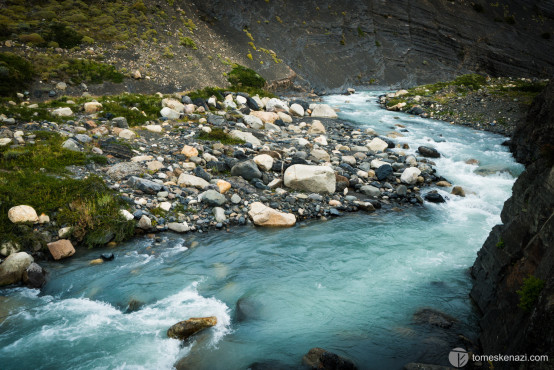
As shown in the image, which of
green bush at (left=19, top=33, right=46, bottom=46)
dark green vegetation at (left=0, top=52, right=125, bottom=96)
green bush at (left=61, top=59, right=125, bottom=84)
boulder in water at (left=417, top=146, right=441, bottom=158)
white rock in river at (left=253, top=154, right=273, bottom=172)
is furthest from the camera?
green bush at (left=19, top=33, right=46, bottom=46)

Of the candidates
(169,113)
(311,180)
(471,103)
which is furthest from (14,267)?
(471,103)

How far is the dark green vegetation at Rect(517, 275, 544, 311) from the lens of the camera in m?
4.82

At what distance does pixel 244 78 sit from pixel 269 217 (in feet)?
71.4

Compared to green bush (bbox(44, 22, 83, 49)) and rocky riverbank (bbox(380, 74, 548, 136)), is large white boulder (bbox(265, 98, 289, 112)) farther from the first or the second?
green bush (bbox(44, 22, 83, 49))

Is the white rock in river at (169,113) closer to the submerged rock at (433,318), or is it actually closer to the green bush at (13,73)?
the green bush at (13,73)

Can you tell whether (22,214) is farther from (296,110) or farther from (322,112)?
(322,112)

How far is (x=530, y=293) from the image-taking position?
4.88 metres

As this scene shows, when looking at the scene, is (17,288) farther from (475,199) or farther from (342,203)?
(475,199)

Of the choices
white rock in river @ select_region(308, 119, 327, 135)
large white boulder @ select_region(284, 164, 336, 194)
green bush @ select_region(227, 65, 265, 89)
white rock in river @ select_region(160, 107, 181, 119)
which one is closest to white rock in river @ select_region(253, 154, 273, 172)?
large white boulder @ select_region(284, 164, 336, 194)

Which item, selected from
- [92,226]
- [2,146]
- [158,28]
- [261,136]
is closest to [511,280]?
[92,226]

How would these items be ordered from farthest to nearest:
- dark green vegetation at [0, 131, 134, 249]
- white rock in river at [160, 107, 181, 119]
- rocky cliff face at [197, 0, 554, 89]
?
1. rocky cliff face at [197, 0, 554, 89]
2. white rock in river at [160, 107, 181, 119]
3. dark green vegetation at [0, 131, 134, 249]

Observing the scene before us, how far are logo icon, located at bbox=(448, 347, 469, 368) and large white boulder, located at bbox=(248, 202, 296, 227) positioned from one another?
593 cm

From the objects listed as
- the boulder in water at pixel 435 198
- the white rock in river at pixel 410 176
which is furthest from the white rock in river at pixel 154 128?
the boulder in water at pixel 435 198

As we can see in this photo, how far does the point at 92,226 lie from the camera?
9.60 m
